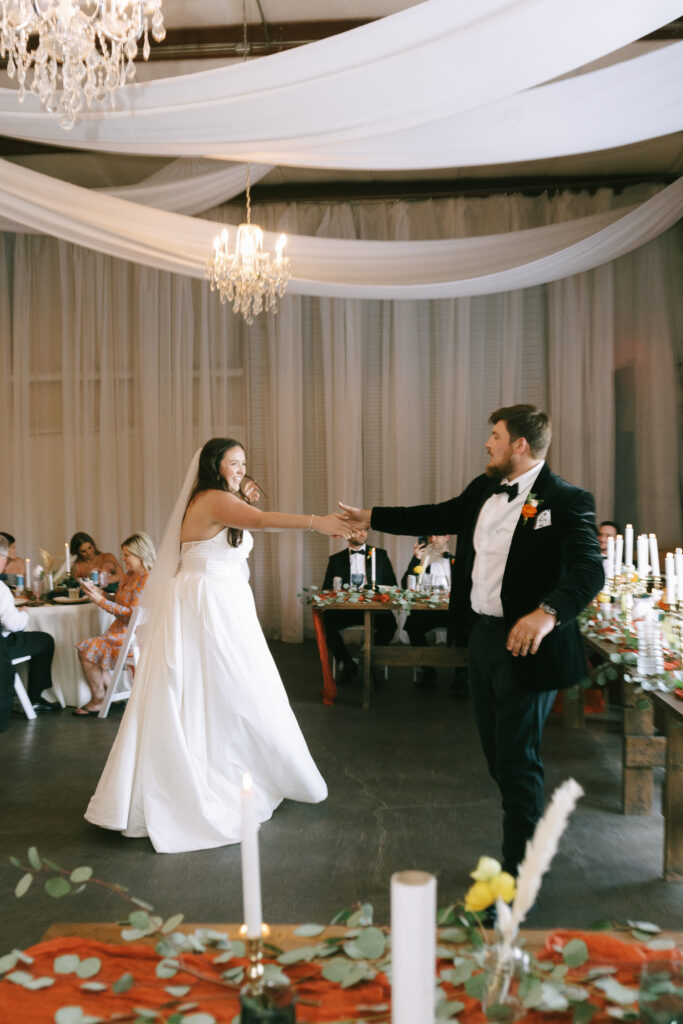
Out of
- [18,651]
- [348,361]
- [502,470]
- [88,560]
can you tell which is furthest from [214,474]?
[348,361]

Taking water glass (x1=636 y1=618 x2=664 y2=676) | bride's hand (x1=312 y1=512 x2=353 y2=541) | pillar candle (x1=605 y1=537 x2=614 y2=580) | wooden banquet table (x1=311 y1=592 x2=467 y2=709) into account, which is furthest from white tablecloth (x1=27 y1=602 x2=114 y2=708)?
water glass (x1=636 y1=618 x2=664 y2=676)

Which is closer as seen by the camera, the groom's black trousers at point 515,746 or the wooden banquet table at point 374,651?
the groom's black trousers at point 515,746

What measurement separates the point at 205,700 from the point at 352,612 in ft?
10.2

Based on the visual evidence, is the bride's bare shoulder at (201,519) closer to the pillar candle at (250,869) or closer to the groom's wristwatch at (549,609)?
the groom's wristwatch at (549,609)

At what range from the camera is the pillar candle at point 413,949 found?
0.73 metres

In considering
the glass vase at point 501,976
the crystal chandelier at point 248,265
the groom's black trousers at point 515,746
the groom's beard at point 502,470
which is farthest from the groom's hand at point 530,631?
the crystal chandelier at point 248,265

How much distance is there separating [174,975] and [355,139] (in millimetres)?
3676

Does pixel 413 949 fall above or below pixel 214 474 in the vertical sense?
below

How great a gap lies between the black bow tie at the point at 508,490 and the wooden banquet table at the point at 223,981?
5.97 feet

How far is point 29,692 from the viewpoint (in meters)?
A: 6.18

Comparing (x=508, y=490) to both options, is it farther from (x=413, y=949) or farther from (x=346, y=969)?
(x=413, y=949)

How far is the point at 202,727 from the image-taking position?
3850 millimetres

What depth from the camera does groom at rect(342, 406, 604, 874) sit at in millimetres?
2820

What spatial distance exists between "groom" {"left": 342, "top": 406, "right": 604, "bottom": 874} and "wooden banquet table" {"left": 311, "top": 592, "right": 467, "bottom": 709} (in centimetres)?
282
